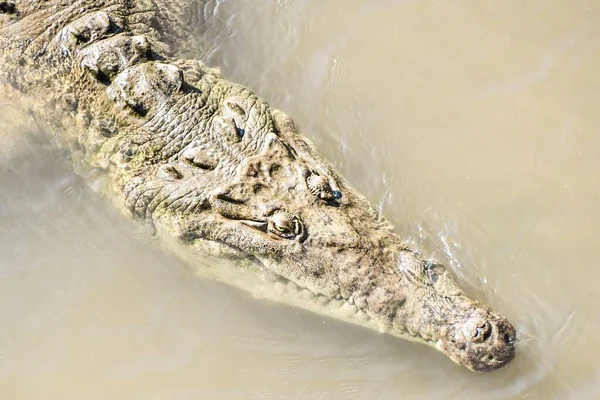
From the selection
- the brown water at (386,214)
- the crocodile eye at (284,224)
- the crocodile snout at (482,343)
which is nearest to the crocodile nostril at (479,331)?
the crocodile snout at (482,343)

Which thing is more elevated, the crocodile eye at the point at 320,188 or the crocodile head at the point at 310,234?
Answer: the crocodile eye at the point at 320,188

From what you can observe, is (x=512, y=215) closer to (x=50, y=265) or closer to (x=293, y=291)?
(x=293, y=291)

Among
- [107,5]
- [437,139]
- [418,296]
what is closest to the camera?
[418,296]

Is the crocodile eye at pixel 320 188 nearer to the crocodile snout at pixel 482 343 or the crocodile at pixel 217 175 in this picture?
the crocodile at pixel 217 175

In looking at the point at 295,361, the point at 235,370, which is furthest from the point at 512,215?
the point at 235,370

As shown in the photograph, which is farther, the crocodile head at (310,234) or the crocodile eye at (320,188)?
the crocodile eye at (320,188)

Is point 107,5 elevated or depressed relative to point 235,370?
elevated

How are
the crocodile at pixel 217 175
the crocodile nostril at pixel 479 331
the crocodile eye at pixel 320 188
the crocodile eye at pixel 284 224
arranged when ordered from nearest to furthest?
the crocodile nostril at pixel 479 331 → the crocodile at pixel 217 175 → the crocodile eye at pixel 284 224 → the crocodile eye at pixel 320 188

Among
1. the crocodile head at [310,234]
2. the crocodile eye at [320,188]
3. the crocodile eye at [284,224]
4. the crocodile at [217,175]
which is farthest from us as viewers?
the crocodile eye at [320,188]
